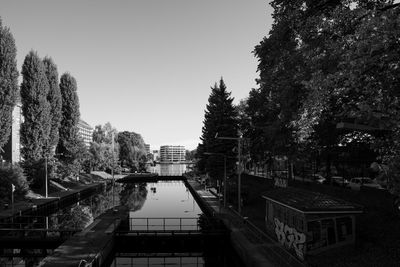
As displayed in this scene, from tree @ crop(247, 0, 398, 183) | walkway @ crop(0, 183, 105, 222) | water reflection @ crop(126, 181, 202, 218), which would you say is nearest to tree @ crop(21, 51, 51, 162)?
walkway @ crop(0, 183, 105, 222)

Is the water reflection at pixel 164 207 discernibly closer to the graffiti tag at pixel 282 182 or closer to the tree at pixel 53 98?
the tree at pixel 53 98

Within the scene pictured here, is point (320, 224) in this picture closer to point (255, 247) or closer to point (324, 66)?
point (255, 247)

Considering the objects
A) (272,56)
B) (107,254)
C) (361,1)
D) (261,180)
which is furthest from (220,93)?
(361,1)

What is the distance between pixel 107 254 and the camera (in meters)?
25.2

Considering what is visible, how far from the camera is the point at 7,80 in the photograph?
4500 cm

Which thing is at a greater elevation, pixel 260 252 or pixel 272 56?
pixel 272 56

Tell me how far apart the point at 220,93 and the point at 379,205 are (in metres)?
33.6

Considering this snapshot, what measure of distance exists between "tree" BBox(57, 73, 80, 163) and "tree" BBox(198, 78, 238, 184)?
30.6m

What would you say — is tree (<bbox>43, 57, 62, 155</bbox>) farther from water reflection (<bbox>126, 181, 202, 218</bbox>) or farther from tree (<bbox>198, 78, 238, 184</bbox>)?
tree (<bbox>198, 78, 238, 184</bbox>)

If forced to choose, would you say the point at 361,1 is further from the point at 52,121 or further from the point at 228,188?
the point at 52,121

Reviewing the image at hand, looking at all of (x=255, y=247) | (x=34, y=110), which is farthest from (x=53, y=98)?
(x=255, y=247)

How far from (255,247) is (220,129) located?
2957cm

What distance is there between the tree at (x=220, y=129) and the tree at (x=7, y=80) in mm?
27358

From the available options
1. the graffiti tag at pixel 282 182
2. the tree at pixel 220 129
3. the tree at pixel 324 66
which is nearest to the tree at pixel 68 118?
the tree at pixel 220 129
